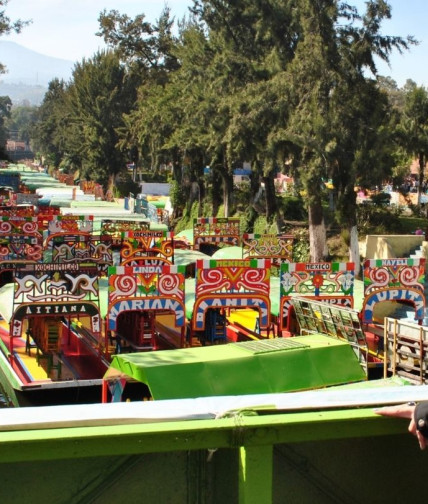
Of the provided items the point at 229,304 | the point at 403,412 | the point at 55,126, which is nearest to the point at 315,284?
the point at 229,304

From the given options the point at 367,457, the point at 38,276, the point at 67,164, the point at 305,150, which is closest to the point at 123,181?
the point at 67,164

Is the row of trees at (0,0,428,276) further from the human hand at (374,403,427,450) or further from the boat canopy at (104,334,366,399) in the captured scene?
the human hand at (374,403,427,450)

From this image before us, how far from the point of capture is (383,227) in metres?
31.8

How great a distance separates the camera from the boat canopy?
912cm

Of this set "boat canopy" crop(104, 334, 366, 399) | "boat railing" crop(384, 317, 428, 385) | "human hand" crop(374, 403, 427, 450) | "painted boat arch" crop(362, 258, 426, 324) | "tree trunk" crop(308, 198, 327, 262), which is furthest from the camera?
"tree trunk" crop(308, 198, 327, 262)

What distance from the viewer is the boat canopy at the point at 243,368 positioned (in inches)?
359

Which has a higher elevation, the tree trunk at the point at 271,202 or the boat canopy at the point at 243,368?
the tree trunk at the point at 271,202

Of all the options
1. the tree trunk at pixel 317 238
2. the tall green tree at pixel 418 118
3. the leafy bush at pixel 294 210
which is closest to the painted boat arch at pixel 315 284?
the tree trunk at pixel 317 238

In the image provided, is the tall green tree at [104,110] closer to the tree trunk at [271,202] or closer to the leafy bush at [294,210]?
the leafy bush at [294,210]

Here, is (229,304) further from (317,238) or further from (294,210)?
(294,210)

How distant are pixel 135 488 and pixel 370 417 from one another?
1060 mm

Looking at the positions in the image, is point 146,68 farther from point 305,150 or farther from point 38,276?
point 38,276

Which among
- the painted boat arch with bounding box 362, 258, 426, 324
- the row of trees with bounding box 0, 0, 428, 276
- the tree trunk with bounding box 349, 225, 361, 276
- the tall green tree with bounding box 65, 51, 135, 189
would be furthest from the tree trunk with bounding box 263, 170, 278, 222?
the tall green tree with bounding box 65, 51, 135, 189

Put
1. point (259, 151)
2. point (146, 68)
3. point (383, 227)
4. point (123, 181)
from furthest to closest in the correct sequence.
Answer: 1. point (123, 181)
2. point (146, 68)
3. point (383, 227)
4. point (259, 151)
